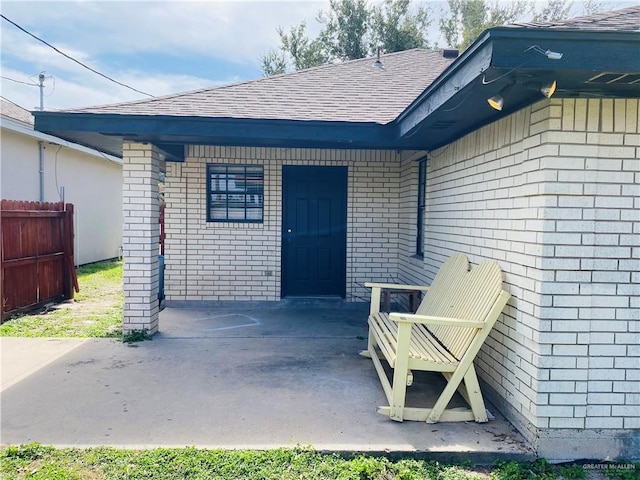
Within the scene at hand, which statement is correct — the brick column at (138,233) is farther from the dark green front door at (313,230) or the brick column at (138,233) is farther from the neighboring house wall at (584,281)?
the neighboring house wall at (584,281)

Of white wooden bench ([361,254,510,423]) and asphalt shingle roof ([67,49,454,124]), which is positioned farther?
asphalt shingle roof ([67,49,454,124])

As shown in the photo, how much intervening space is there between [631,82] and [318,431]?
3.22 m

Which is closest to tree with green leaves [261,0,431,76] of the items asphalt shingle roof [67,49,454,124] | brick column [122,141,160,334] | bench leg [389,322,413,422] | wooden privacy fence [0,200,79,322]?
asphalt shingle roof [67,49,454,124]

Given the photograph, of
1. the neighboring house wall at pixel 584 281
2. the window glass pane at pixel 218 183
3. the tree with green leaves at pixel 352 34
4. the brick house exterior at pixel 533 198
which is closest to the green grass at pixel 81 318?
the brick house exterior at pixel 533 198

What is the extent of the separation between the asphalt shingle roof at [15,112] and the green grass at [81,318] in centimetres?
416

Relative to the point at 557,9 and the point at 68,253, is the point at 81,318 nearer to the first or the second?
the point at 68,253

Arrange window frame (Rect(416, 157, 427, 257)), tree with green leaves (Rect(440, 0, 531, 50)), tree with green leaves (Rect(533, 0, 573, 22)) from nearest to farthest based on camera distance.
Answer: window frame (Rect(416, 157, 427, 257))
tree with green leaves (Rect(533, 0, 573, 22))
tree with green leaves (Rect(440, 0, 531, 50))

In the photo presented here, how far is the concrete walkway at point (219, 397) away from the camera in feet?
10.7

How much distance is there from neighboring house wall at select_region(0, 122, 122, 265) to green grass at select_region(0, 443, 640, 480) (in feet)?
29.8

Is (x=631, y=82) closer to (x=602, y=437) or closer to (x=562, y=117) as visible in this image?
(x=562, y=117)

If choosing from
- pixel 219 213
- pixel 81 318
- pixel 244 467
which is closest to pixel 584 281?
pixel 244 467

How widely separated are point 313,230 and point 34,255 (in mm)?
4807

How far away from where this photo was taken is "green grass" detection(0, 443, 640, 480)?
111 inches

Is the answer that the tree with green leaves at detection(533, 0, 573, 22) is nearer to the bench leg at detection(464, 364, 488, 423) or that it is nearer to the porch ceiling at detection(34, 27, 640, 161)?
the porch ceiling at detection(34, 27, 640, 161)
